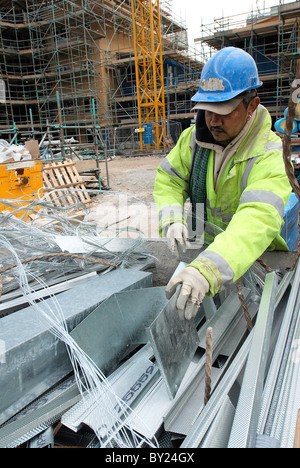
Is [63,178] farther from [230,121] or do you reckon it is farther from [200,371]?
[200,371]

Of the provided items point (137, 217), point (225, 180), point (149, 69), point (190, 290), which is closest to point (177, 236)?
point (225, 180)

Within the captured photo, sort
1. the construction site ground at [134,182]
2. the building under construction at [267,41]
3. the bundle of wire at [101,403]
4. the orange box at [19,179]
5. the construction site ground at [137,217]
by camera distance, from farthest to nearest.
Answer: the building under construction at [267,41], the construction site ground at [134,182], the orange box at [19,179], the construction site ground at [137,217], the bundle of wire at [101,403]

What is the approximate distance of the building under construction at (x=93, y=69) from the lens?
20.9 metres

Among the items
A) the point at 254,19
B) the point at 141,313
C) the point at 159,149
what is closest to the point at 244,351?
the point at 141,313

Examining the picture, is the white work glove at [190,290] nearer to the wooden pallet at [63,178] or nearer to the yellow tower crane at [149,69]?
the wooden pallet at [63,178]

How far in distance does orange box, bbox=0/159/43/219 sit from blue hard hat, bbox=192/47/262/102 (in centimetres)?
444

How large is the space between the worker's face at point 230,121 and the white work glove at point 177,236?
1.83ft

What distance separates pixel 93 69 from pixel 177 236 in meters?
23.1

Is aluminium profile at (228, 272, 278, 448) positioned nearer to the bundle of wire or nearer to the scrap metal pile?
the scrap metal pile

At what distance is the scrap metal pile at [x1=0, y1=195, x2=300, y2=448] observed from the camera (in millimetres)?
1023

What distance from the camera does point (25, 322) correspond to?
155cm

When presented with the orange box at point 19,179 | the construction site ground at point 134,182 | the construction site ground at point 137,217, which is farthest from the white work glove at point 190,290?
the construction site ground at point 134,182

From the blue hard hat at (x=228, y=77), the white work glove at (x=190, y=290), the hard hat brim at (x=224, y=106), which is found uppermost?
the blue hard hat at (x=228, y=77)
